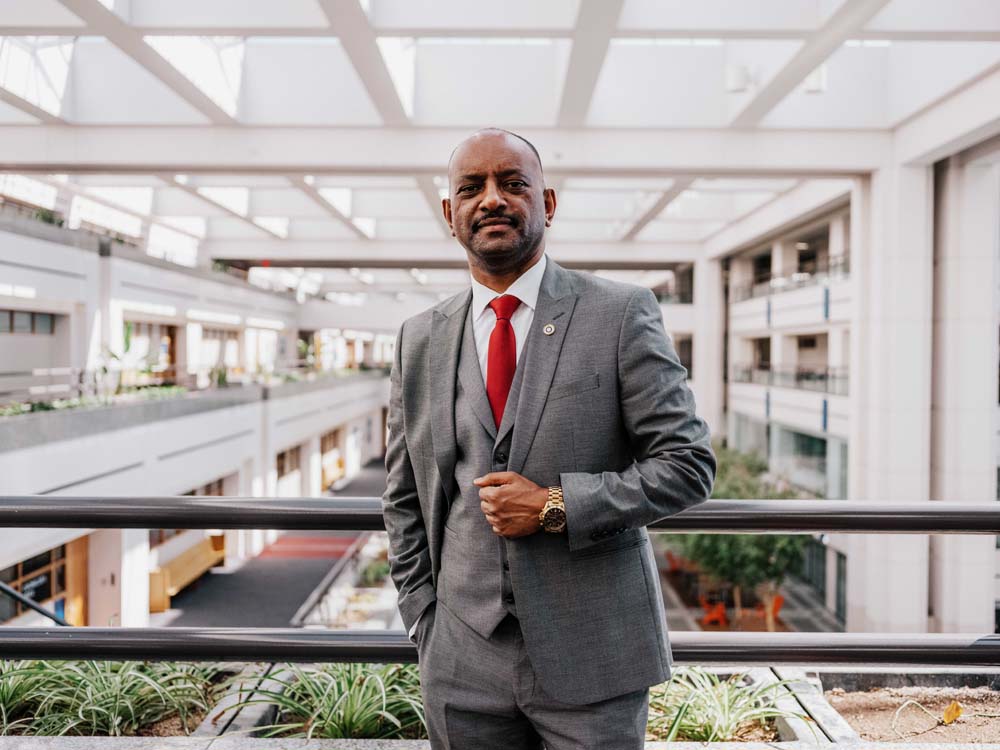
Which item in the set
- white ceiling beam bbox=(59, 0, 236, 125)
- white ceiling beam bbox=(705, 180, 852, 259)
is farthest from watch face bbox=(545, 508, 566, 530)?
white ceiling beam bbox=(705, 180, 852, 259)

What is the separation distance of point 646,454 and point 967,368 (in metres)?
12.7

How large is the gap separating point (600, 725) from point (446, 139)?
1128 centimetres

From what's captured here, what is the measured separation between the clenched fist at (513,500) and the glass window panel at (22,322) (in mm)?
18296

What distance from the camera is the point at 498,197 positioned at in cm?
144

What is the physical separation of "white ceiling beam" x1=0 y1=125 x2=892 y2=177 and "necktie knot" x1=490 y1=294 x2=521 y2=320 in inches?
419

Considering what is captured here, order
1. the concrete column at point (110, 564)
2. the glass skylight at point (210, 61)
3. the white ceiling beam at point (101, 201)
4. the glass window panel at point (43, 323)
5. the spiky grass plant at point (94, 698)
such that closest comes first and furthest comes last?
the spiky grass plant at point (94, 698) < the concrete column at point (110, 564) < the glass skylight at point (210, 61) < the glass window panel at point (43, 323) < the white ceiling beam at point (101, 201)

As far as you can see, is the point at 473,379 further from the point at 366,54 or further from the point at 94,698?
the point at 366,54

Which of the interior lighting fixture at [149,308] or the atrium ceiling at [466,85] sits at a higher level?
the atrium ceiling at [466,85]

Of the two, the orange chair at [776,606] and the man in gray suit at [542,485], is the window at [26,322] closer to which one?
the man in gray suit at [542,485]

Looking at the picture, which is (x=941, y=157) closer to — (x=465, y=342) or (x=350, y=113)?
(x=350, y=113)

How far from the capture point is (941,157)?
1148 centimetres

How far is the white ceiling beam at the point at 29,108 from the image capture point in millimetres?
10133

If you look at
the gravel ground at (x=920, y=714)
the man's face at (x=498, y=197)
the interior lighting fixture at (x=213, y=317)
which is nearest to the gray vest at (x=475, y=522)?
the man's face at (x=498, y=197)

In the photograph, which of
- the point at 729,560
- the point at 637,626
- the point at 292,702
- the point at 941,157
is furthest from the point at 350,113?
the point at 729,560
